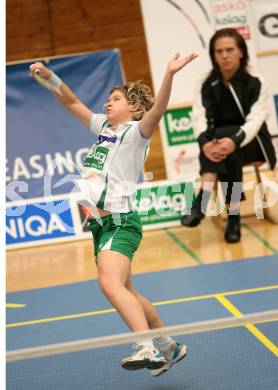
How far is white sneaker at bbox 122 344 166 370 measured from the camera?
3.89 metres

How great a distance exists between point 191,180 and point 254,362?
4.18 m

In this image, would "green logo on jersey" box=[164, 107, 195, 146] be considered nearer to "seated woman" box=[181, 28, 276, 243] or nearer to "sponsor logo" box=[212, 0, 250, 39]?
"sponsor logo" box=[212, 0, 250, 39]

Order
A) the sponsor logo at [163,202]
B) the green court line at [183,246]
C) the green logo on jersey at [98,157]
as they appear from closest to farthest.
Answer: the green logo on jersey at [98,157], the green court line at [183,246], the sponsor logo at [163,202]

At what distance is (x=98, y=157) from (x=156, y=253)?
3.11 metres

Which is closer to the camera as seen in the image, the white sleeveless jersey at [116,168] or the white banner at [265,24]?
the white sleeveless jersey at [116,168]

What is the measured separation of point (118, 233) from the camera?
432 centimetres

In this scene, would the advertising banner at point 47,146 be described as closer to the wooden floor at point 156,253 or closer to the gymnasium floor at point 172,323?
the wooden floor at point 156,253

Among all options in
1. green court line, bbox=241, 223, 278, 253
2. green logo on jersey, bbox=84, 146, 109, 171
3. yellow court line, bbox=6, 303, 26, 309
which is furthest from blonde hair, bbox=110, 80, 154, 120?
green court line, bbox=241, 223, 278, 253

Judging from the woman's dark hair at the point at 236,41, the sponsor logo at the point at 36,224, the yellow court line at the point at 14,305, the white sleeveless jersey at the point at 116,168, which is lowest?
the yellow court line at the point at 14,305

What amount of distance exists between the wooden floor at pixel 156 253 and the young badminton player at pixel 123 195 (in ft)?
8.34

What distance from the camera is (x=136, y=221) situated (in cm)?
447

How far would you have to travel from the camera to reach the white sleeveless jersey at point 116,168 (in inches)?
174

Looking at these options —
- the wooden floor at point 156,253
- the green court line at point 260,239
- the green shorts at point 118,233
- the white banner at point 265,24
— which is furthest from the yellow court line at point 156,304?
the white banner at point 265,24

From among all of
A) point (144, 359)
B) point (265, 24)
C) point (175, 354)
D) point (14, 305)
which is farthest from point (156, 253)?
point (265, 24)
